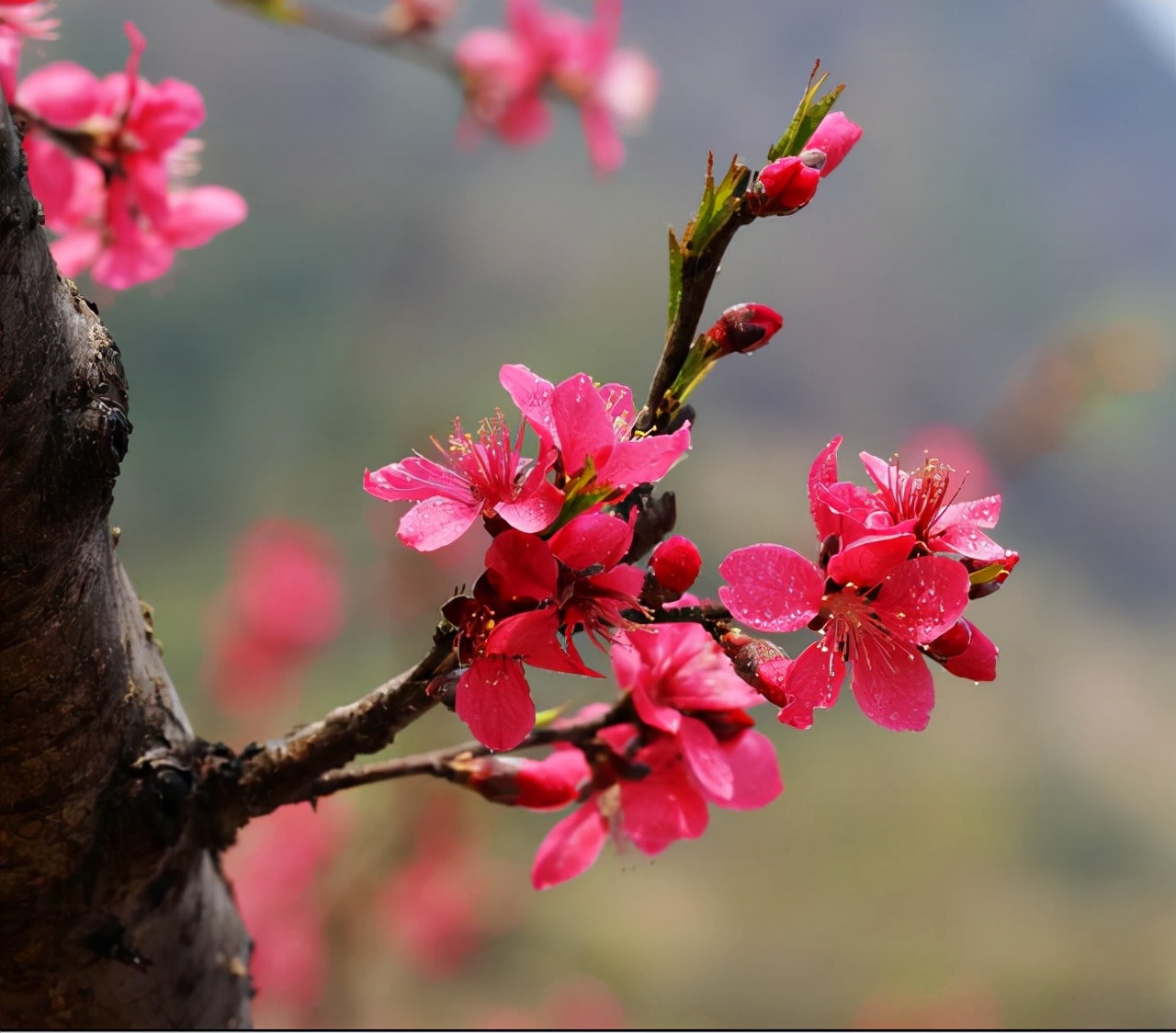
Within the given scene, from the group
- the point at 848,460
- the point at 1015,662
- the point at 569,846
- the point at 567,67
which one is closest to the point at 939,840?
the point at 1015,662

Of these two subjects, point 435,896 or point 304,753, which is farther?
point 435,896

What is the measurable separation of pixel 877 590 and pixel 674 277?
0.13 meters

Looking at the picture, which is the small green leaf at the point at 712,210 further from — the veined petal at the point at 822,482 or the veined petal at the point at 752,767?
the veined petal at the point at 752,767

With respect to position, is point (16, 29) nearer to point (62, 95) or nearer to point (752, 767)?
point (62, 95)

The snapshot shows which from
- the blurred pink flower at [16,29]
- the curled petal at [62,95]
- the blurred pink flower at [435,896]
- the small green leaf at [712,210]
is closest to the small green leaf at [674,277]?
the small green leaf at [712,210]

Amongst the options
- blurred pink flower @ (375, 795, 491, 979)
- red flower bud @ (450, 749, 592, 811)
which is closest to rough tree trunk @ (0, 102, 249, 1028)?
red flower bud @ (450, 749, 592, 811)

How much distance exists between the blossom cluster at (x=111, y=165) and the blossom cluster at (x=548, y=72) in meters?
0.59

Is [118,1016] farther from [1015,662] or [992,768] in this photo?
[1015,662]

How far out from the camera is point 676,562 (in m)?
0.34

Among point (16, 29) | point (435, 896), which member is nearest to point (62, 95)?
point (16, 29)

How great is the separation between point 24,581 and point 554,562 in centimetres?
18

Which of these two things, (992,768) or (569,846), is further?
(992,768)

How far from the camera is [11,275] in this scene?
310mm

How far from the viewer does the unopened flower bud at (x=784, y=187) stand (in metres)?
0.34
